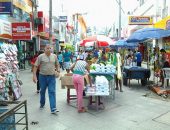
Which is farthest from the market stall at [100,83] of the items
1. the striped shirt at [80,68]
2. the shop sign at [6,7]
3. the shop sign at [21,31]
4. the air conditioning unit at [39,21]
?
the air conditioning unit at [39,21]

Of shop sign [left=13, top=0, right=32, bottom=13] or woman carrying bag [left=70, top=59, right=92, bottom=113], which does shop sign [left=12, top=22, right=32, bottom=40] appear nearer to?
shop sign [left=13, top=0, right=32, bottom=13]

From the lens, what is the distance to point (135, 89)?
39.1ft

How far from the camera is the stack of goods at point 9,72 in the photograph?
8.37 metres

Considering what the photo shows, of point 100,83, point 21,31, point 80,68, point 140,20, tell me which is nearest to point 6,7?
point 80,68

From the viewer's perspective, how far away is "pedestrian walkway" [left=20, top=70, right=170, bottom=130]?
647cm

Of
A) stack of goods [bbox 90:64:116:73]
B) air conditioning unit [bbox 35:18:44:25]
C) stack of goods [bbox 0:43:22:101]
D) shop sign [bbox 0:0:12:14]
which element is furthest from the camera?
air conditioning unit [bbox 35:18:44:25]

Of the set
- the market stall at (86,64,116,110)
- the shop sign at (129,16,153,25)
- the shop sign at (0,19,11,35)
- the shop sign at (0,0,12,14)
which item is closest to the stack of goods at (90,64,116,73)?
the market stall at (86,64,116,110)

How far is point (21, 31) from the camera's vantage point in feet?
56.2

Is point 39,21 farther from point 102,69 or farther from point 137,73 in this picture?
point 102,69

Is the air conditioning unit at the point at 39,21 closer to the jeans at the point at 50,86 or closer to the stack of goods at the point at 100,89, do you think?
the jeans at the point at 50,86

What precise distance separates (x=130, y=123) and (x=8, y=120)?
3.44m

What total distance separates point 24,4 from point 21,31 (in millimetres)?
5429

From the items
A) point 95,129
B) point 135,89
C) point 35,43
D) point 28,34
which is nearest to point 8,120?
point 95,129

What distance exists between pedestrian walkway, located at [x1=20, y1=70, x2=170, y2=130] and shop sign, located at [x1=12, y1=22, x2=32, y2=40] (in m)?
8.12
